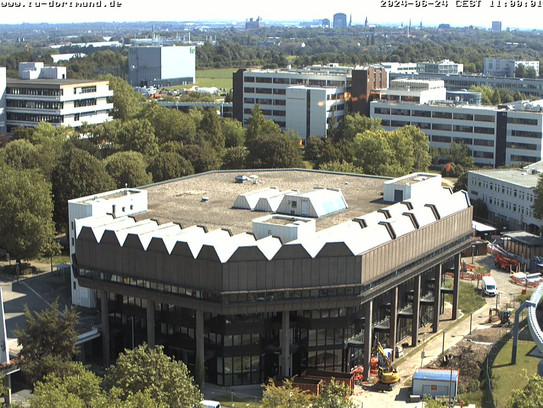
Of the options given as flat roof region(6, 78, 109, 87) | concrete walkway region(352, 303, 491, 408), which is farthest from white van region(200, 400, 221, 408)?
flat roof region(6, 78, 109, 87)

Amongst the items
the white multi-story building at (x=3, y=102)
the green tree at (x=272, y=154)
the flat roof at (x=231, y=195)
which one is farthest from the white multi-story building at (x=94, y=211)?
the white multi-story building at (x=3, y=102)

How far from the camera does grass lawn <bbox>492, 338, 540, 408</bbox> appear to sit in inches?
2331

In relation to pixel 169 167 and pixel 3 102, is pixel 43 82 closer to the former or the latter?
pixel 3 102

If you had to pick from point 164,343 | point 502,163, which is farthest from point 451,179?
point 164,343

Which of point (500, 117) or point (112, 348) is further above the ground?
point (500, 117)

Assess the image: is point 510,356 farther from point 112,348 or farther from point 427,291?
point 112,348

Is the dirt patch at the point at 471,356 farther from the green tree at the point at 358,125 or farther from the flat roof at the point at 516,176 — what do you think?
the green tree at the point at 358,125

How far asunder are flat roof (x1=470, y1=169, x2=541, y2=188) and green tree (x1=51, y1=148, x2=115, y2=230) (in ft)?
145

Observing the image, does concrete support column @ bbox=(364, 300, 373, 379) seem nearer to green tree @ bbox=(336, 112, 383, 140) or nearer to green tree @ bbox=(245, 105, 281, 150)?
green tree @ bbox=(336, 112, 383, 140)

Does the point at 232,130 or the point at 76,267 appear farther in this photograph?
the point at 232,130

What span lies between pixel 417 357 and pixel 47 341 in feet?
85.8

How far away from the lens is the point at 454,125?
144m

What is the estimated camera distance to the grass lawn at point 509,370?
59219 mm

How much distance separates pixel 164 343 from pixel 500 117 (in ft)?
286
